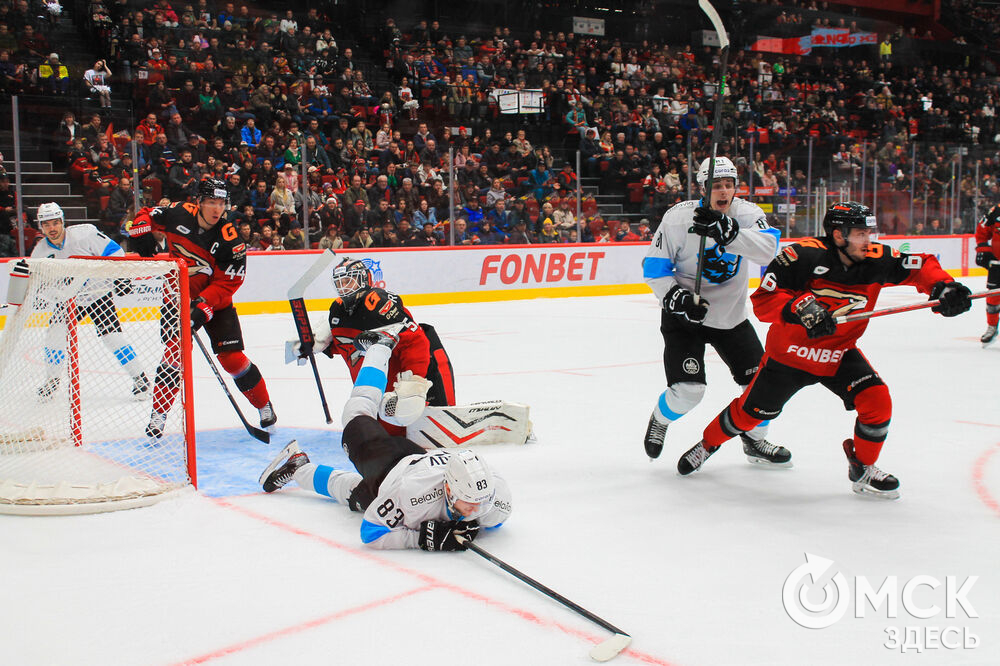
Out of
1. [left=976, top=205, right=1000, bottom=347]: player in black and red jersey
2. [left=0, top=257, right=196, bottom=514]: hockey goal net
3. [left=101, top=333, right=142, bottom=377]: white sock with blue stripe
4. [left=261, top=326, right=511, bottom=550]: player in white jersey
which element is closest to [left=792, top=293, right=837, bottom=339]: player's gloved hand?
[left=261, top=326, right=511, bottom=550]: player in white jersey

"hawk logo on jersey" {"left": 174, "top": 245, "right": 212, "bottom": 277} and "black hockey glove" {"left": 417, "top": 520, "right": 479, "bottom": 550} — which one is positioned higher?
"hawk logo on jersey" {"left": 174, "top": 245, "right": 212, "bottom": 277}

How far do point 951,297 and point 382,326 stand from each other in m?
2.13

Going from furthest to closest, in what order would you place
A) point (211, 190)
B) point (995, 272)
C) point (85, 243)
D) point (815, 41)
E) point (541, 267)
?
1. point (815, 41)
2. point (541, 267)
3. point (995, 272)
4. point (85, 243)
5. point (211, 190)

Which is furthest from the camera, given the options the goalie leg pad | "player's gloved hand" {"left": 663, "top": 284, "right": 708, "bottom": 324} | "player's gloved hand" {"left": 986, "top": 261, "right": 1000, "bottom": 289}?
"player's gloved hand" {"left": 986, "top": 261, "right": 1000, "bottom": 289}

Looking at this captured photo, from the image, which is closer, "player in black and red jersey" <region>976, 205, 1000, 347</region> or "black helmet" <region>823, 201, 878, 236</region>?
"black helmet" <region>823, 201, 878, 236</region>

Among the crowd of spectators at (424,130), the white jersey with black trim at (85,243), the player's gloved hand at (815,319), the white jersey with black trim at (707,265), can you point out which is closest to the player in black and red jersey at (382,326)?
the white jersey with black trim at (707,265)

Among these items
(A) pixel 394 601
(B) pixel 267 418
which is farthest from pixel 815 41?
(A) pixel 394 601

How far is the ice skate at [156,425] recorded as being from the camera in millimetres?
3991

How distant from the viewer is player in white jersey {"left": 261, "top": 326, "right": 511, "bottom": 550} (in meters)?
2.76

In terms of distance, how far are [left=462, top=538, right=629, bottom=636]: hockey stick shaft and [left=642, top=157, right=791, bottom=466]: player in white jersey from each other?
4.62ft

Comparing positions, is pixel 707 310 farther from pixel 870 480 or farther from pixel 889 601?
pixel 889 601

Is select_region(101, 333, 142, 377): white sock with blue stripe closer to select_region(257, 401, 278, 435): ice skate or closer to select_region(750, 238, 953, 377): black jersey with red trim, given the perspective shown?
select_region(257, 401, 278, 435): ice skate

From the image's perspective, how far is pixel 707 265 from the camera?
3.97 metres

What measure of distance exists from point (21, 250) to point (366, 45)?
8.90 metres
